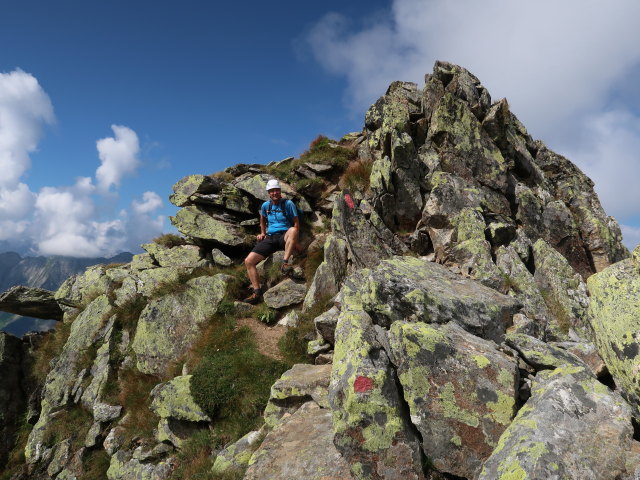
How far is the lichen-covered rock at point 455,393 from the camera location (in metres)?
6.68

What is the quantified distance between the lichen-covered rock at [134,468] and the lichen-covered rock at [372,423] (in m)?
7.88

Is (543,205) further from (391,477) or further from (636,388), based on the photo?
(391,477)

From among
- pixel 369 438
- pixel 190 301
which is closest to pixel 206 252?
pixel 190 301

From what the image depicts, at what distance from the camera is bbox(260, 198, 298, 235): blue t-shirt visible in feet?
58.4

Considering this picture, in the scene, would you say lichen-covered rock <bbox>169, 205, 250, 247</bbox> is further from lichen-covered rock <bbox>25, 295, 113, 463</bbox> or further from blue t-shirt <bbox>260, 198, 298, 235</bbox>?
lichen-covered rock <bbox>25, 295, 113, 463</bbox>

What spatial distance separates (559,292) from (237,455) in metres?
13.4

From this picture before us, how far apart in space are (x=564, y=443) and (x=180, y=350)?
1456 cm

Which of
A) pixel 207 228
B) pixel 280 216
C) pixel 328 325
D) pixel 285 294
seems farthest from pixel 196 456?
pixel 207 228

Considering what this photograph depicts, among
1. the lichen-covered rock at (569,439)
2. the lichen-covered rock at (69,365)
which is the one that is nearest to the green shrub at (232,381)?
the lichen-covered rock at (569,439)

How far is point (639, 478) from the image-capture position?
5.10 m

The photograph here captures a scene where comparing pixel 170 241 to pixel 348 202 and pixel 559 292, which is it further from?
pixel 559 292

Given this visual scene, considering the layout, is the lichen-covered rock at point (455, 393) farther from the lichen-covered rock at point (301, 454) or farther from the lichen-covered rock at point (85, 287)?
the lichen-covered rock at point (85, 287)

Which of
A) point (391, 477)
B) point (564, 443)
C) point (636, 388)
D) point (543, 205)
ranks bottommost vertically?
point (391, 477)

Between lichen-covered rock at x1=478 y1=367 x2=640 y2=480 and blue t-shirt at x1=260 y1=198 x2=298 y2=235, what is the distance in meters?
13.4
